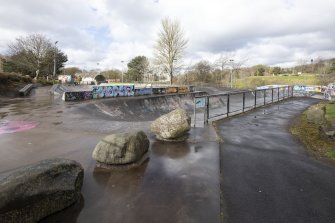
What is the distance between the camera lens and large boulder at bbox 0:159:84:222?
10.1 feet

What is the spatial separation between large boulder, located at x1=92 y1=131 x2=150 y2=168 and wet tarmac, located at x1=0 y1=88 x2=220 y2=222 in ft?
0.81

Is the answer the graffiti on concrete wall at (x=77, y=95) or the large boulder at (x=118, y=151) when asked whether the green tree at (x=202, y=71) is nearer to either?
the graffiti on concrete wall at (x=77, y=95)

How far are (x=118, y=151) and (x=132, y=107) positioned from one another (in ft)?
53.9

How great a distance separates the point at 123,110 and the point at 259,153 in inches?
605

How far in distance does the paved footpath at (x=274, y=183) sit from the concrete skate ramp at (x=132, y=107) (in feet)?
36.3

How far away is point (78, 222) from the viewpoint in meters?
3.43

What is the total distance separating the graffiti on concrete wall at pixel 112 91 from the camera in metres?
25.0

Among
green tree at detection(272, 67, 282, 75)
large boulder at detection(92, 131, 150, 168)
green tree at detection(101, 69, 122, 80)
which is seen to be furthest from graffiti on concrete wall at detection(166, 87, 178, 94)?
green tree at detection(272, 67, 282, 75)

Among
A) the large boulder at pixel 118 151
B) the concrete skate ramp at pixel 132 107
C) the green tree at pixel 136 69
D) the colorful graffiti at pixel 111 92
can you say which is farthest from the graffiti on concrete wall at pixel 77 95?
the green tree at pixel 136 69

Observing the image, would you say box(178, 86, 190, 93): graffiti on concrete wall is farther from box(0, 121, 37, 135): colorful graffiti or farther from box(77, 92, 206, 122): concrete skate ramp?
box(0, 121, 37, 135): colorful graffiti

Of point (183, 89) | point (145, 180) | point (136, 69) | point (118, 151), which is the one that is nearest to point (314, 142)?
point (145, 180)

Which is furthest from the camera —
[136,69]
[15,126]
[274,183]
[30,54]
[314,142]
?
[136,69]

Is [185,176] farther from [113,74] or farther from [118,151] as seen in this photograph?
[113,74]

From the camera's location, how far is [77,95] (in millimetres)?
22703
